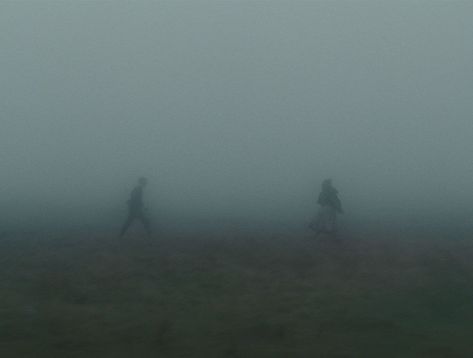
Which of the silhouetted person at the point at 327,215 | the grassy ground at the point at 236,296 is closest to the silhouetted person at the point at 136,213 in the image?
the grassy ground at the point at 236,296

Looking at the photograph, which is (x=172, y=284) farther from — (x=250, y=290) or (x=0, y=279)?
(x=0, y=279)

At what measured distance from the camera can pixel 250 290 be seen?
1520cm

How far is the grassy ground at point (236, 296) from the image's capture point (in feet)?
37.7

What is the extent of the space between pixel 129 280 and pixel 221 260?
2082 millimetres

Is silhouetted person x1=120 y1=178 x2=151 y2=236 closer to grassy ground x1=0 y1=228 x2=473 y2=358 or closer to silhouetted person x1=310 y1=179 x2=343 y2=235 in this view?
grassy ground x1=0 y1=228 x2=473 y2=358

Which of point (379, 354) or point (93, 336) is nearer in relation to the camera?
point (379, 354)

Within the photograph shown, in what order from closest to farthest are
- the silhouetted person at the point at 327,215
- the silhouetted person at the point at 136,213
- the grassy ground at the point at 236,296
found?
the grassy ground at the point at 236,296, the silhouetted person at the point at 327,215, the silhouetted person at the point at 136,213

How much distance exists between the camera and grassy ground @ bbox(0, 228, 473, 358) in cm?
1148

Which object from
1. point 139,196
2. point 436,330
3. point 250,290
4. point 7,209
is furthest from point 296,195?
point 436,330

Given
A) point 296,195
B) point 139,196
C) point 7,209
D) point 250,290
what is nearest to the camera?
point 250,290

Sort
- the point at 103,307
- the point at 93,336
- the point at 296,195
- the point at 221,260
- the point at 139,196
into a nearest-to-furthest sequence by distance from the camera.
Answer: the point at 93,336, the point at 103,307, the point at 221,260, the point at 139,196, the point at 296,195

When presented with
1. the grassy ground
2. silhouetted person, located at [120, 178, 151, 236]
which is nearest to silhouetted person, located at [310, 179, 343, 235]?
the grassy ground

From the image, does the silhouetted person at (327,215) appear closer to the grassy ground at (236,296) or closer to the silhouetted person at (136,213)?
the grassy ground at (236,296)

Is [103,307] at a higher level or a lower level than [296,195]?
lower
